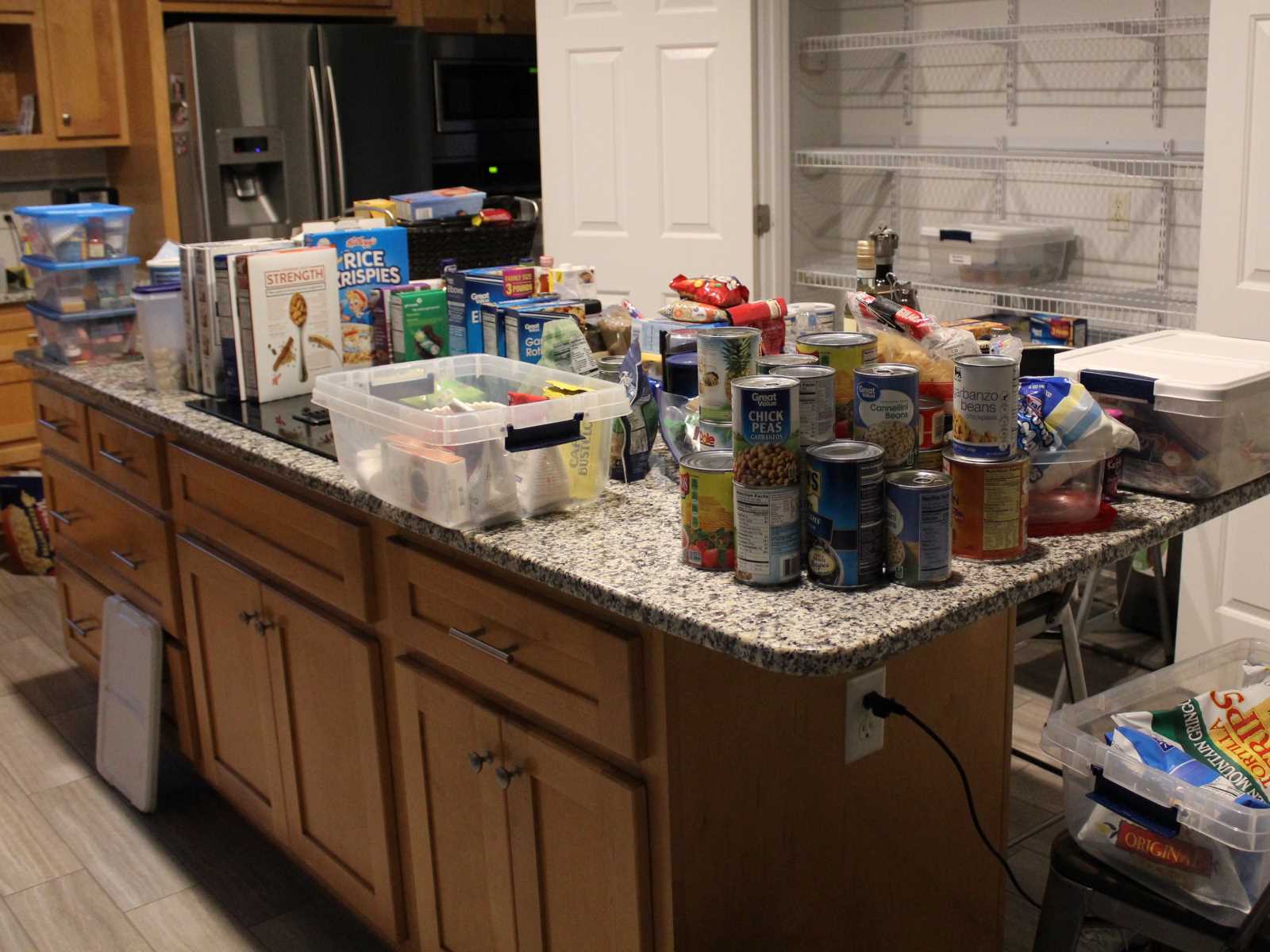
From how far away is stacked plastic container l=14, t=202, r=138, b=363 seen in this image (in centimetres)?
283

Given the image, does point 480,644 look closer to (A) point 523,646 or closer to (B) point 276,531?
(A) point 523,646

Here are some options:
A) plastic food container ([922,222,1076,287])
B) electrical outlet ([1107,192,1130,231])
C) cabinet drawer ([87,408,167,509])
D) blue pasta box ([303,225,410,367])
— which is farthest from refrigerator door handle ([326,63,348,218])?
electrical outlet ([1107,192,1130,231])

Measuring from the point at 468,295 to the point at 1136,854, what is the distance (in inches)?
54.2

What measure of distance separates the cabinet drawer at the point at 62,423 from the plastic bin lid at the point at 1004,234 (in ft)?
7.37

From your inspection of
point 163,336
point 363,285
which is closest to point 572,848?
point 363,285

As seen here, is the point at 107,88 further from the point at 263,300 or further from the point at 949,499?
the point at 949,499

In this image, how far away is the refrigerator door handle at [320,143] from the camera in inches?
190

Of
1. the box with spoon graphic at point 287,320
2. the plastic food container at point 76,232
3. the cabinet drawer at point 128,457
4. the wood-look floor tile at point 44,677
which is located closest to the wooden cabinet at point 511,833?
the box with spoon graphic at point 287,320

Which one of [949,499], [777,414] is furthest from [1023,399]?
[777,414]

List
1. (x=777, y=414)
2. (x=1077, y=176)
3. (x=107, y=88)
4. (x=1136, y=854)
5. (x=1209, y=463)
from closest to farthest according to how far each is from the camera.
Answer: (x=777, y=414) → (x=1136, y=854) → (x=1209, y=463) → (x=1077, y=176) → (x=107, y=88)

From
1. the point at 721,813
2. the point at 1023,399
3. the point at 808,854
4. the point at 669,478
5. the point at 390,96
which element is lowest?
the point at 808,854

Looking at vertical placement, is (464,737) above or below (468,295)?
below

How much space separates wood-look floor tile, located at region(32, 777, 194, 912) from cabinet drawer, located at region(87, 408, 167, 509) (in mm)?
705

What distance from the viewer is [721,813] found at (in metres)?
1.54
